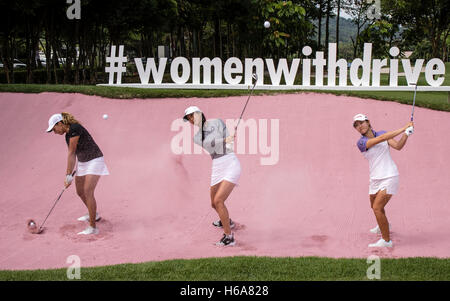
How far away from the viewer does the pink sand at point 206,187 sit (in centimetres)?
700

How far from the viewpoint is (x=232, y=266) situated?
Answer: 5.89m

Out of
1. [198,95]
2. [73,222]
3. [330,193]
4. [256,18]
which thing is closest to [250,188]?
[330,193]

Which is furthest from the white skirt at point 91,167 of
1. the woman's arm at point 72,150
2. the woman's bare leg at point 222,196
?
the woman's bare leg at point 222,196

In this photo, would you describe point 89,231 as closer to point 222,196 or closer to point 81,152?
point 81,152

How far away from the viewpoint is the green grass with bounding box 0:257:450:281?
5602 mm

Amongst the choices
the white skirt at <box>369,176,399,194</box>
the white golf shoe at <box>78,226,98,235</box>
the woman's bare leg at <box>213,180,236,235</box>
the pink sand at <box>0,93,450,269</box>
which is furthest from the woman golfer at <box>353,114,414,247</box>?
the white golf shoe at <box>78,226,98,235</box>

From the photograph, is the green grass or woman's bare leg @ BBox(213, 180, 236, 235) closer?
the green grass

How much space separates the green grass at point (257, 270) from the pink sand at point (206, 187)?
18.3 inches

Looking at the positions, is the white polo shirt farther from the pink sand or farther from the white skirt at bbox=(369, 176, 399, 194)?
the pink sand

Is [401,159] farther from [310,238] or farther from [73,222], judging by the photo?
[73,222]

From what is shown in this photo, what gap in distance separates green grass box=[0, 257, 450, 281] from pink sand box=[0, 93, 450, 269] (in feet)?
1.52

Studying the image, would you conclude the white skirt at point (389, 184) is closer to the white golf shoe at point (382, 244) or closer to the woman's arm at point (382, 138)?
the woman's arm at point (382, 138)

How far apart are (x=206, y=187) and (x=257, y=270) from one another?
4.12 metres

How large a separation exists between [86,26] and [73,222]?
17095mm
